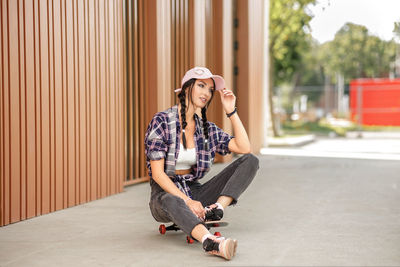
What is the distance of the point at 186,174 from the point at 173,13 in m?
4.52

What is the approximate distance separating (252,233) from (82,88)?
2.68 metres

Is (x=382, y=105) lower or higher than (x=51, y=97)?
lower

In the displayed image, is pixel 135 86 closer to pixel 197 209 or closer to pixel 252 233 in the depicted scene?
pixel 252 233

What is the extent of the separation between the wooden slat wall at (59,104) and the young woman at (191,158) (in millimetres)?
1482

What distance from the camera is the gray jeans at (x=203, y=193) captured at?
4.05 m

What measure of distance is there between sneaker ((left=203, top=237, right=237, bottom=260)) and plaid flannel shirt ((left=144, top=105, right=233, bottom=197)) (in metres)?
0.78

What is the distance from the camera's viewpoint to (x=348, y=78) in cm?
4291

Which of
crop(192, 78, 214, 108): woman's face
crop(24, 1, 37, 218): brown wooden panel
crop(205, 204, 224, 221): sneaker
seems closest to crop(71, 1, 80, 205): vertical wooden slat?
crop(24, 1, 37, 218): brown wooden panel

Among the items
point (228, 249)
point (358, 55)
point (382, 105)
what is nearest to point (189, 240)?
point (228, 249)

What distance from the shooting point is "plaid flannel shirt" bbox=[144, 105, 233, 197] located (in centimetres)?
438

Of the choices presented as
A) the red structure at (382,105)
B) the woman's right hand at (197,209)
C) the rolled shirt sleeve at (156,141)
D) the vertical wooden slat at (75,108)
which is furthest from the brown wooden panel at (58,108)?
the red structure at (382,105)

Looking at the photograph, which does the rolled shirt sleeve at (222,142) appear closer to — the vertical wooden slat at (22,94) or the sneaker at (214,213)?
the sneaker at (214,213)

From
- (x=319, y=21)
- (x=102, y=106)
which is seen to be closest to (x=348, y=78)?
(x=319, y=21)

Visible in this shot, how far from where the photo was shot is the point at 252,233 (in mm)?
4773
